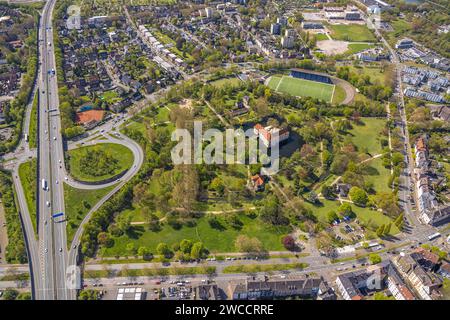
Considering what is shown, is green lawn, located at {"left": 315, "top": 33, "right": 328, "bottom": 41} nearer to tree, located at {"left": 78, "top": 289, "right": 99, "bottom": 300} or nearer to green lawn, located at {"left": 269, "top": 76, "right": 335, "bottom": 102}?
green lawn, located at {"left": 269, "top": 76, "right": 335, "bottom": 102}

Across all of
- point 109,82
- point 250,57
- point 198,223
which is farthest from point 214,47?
point 198,223

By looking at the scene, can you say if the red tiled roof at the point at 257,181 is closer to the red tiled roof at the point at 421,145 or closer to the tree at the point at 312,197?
the tree at the point at 312,197

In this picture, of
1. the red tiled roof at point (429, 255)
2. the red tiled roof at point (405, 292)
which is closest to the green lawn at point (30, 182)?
the red tiled roof at point (405, 292)

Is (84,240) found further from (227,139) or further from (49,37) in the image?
(49,37)

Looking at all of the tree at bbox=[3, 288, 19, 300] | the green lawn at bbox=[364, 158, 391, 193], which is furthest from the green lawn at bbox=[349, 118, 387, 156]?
the tree at bbox=[3, 288, 19, 300]

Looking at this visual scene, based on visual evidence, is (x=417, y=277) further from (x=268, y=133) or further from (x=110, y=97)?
(x=110, y=97)

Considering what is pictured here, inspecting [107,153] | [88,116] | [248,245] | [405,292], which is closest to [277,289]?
[248,245]
